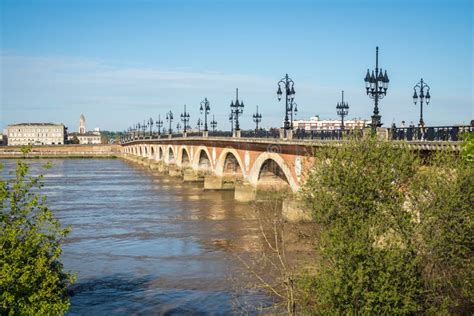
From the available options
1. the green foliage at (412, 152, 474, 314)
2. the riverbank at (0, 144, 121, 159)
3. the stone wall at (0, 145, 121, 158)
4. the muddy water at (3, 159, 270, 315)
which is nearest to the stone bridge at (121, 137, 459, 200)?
the green foliage at (412, 152, 474, 314)

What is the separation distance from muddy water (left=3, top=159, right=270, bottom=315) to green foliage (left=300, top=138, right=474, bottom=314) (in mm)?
5072

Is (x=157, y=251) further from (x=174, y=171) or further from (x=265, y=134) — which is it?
(x=174, y=171)

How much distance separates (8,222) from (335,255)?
7388 millimetres

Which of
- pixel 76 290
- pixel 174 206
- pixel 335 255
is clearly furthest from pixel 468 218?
pixel 174 206

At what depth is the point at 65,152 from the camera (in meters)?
162

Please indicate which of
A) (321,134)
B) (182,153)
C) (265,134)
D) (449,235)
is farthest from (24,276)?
(182,153)

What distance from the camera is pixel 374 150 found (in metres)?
16.8

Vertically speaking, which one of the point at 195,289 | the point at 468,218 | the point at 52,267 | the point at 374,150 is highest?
the point at 374,150

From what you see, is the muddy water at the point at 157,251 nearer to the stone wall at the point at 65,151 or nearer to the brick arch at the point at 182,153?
the brick arch at the point at 182,153

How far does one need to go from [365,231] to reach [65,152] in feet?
505

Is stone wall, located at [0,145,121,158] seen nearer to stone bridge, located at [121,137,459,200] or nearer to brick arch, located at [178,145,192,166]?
stone bridge, located at [121,137,459,200]

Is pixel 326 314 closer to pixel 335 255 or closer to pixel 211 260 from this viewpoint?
pixel 335 255

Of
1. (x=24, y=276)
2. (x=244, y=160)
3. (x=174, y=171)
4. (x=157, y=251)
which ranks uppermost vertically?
(x=244, y=160)

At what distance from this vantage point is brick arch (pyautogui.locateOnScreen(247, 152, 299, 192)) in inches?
1436
